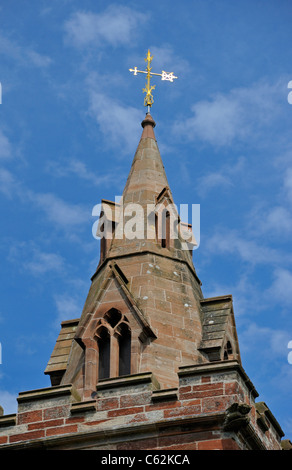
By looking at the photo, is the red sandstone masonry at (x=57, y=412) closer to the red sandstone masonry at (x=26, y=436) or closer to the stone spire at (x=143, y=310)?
the red sandstone masonry at (x=26, y=436)

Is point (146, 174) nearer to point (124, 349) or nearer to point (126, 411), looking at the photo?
point (124, 349)

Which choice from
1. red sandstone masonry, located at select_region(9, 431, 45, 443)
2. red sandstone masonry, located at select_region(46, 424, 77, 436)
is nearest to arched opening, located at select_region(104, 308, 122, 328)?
red sandstone masonry, located at select_region(46, 424, 77, 436)

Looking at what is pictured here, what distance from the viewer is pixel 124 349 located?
24.3 m

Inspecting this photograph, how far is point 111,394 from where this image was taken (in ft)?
71.8

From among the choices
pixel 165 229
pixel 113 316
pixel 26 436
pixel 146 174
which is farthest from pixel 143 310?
pixel 146 174

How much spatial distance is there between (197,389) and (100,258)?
6.98m

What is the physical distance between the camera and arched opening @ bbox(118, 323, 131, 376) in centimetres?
2398

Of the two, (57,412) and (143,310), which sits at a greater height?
(143,310)

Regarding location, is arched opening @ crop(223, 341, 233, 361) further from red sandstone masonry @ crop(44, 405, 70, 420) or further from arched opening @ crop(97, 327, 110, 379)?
red sandstone masonry @ crop(44, 405, 70, 420)

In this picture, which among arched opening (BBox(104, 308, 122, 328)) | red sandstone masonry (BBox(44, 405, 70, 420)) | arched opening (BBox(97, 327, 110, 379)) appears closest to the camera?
red sandstone masonry (BBox(44, 405, 70, 420))

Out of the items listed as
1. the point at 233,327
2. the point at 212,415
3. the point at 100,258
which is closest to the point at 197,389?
the point at 212,415

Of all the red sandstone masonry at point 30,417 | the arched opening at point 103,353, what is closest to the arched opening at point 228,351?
the arched opening at point 103,353
